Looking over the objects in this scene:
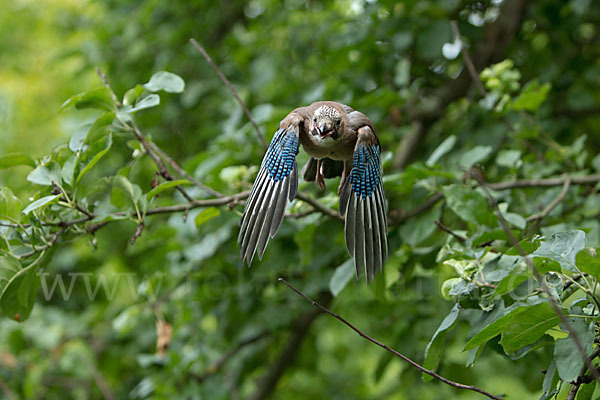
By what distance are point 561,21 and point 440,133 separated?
3.50 ft

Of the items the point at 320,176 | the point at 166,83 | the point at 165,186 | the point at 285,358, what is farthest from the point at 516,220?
the point at 285,358

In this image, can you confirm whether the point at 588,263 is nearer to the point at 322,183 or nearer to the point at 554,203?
the point at 322,183

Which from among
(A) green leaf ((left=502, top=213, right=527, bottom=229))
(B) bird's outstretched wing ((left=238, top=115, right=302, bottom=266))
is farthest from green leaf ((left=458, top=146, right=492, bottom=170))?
(B) bird's outstretched wing ((left=238, top=115, right=302, bottom=266))

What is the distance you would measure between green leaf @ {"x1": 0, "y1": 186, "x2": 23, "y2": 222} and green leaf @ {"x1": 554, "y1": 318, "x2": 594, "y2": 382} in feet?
5.56

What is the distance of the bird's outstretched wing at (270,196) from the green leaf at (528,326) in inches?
27.3

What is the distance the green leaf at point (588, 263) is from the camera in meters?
1.48

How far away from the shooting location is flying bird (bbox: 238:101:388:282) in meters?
1.77

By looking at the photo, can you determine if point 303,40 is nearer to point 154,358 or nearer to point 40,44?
point 154,358

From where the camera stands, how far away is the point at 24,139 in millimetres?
6562

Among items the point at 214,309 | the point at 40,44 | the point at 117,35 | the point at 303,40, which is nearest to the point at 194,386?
the point at 214,309

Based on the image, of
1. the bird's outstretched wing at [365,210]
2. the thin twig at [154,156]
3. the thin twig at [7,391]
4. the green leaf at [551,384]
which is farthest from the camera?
the thin twig at [7,391]

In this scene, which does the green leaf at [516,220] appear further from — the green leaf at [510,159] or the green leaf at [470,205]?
the green leaf at [510,159]

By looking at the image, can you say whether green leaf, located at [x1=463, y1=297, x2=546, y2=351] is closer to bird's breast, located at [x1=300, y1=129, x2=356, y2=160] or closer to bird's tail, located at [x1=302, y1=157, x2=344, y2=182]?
bird's breast, located at [x1=300, y1=129, x2=356, y2=160]

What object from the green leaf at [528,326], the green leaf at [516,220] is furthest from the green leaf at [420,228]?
the green leaf at [528,326]
